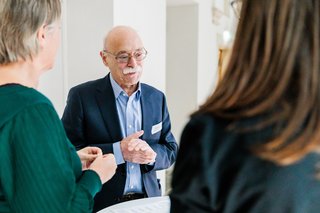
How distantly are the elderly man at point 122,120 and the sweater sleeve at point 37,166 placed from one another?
918 mm

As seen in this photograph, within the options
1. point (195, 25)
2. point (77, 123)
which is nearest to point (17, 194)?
point (77, 123)

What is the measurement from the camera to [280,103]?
623mm

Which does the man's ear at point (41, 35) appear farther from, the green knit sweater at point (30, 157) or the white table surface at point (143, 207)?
the white table surface at point (143, 207)

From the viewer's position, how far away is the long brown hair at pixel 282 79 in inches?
24.0

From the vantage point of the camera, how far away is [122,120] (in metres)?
2.14

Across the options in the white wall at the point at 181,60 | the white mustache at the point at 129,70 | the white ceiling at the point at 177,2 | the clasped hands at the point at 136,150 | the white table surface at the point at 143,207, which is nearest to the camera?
the white table surface at the point at 143,207

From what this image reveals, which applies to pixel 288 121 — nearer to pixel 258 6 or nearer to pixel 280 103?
Result: pixel 280 103

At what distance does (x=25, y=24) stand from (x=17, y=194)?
1.56 feet

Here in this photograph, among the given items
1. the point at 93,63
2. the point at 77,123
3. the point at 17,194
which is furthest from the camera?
the point at 93,63

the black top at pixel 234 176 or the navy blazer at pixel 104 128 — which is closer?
the black top at pixel 234 176

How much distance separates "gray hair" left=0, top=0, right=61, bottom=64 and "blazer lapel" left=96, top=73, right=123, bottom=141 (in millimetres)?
1025

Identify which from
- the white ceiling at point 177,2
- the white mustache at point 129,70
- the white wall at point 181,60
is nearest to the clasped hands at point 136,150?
the white mustache at point 129,70

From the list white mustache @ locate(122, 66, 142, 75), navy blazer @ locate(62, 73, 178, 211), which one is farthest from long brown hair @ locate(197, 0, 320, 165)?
white mustache @ locate(122, 66, 142, 75)

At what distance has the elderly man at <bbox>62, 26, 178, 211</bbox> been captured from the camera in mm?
2008
